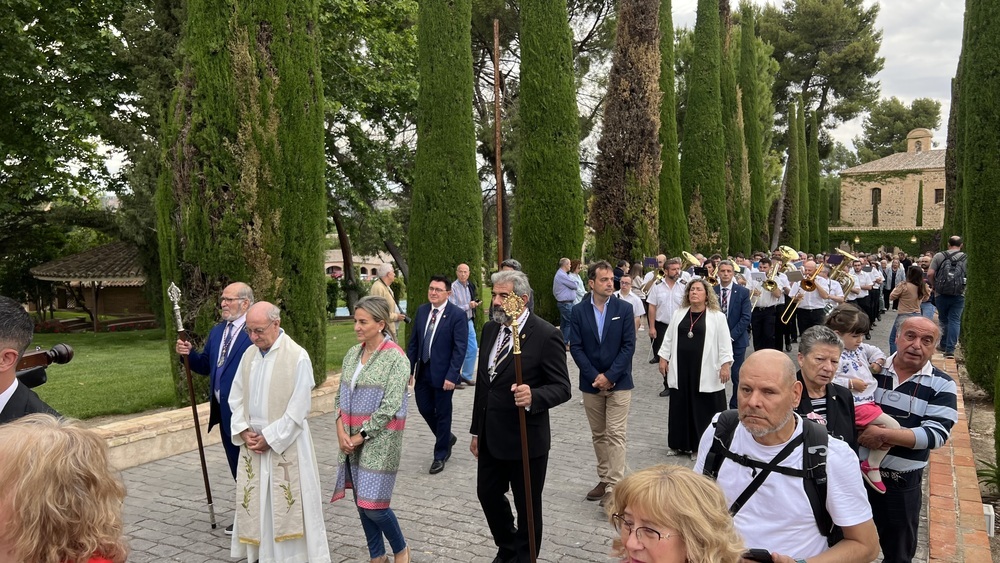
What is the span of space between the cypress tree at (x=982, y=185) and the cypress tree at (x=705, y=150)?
1454 cm

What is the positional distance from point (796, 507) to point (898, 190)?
68.4 metres

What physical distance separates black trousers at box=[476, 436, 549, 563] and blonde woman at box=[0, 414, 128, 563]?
10.1ft

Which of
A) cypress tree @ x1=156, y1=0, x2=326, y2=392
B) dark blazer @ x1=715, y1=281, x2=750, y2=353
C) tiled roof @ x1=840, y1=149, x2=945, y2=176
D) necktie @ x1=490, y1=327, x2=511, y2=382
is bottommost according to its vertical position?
dark blazer @ x1=715, y1=281, x2=750, y2=353

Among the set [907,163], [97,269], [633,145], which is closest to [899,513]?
[633,145]

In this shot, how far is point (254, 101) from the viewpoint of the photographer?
9.45m

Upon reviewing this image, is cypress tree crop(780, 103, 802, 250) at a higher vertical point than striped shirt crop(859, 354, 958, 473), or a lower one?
higher

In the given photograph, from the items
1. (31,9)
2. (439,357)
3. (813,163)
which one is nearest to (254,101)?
(439,357)

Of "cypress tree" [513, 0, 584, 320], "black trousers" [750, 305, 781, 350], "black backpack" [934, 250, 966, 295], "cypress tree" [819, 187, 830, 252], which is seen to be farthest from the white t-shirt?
"cypress tree" [819, 187, 830, 252]

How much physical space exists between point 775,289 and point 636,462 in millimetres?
5908

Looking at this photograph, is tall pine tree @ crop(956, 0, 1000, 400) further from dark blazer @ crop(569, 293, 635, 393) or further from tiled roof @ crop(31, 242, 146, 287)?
tiled roof @ crop(31, 242, 146, 287)

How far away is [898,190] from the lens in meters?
61.6

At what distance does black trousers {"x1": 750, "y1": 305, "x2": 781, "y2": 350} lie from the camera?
12.5 meters

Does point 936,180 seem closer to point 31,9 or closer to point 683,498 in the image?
point 31,9

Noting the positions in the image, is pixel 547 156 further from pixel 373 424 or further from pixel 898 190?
pixel 898 190
